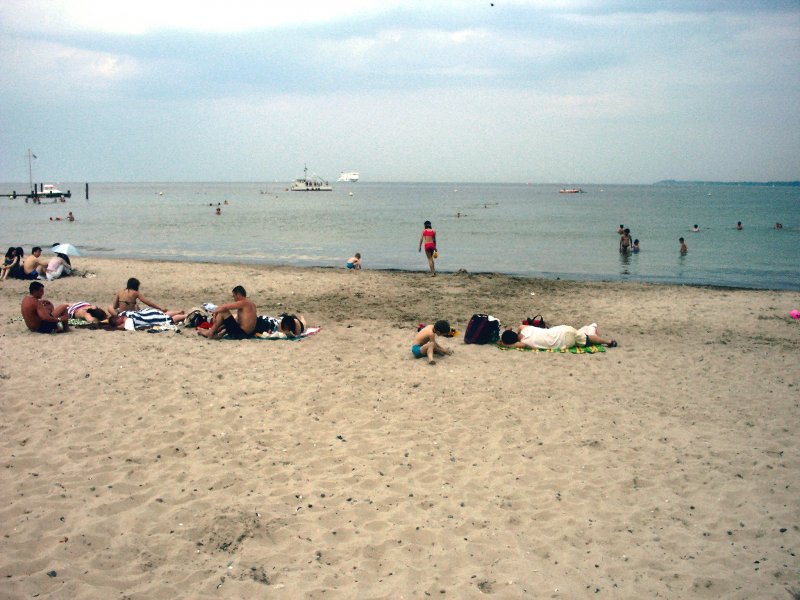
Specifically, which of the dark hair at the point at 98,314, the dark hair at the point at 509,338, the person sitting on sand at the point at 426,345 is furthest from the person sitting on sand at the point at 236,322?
the dark hair at the point at 509,338

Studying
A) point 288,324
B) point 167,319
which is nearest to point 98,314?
point 167,319

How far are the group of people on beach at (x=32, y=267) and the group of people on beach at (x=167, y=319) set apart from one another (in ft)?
22.8

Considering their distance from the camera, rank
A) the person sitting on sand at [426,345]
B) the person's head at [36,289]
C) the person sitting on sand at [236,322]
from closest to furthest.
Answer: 1. the person sitting on sand at [426,345]
2. the person's head at [36,289]
3. the person sitting on sand at [236,322]

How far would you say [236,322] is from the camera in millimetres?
10625

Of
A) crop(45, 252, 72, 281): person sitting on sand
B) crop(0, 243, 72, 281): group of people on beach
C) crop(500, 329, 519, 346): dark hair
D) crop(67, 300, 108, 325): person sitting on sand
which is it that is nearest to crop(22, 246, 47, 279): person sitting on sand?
crop(0, 243, 72, 281): group of people on beach

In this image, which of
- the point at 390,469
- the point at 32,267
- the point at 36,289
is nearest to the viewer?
the point at 390,469

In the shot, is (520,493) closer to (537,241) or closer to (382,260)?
(382,260)

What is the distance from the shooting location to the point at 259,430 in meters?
6.84

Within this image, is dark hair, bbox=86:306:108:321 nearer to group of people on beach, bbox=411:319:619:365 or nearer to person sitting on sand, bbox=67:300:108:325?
person sitting on sand, bbox=67:300:108:325

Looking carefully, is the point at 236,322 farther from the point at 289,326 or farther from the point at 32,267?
the point at 32,267

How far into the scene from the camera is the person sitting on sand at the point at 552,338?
10406mm

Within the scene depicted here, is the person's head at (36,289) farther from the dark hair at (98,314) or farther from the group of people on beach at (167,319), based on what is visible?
the dark hair at (98,314)

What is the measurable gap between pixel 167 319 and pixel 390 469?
6.96 meters

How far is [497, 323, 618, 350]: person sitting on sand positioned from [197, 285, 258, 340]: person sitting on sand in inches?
179
